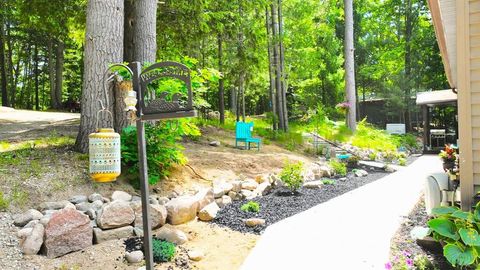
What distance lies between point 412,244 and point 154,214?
2.53 m

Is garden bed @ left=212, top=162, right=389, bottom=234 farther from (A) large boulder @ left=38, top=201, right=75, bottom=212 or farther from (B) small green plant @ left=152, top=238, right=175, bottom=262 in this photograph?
(A) large boulder @ left=38, top=201, right=75, bottom=212

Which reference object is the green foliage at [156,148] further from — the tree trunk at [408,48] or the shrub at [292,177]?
the tree trunk at [408,48]

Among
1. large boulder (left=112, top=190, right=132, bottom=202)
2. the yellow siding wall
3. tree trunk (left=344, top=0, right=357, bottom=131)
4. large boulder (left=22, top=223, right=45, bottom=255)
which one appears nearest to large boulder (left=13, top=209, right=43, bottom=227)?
large boulder (left=22, top=223, right=45, bottom=255)

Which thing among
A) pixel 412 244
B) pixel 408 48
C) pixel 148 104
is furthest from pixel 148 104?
pixel 408 48

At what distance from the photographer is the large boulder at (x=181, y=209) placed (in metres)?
4.08

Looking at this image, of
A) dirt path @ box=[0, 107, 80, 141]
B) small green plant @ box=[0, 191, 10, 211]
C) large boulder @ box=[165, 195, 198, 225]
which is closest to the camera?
small green plant @ box=[0, 191, 10, 211]

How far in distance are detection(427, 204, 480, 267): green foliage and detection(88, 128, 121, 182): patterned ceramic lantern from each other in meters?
2.34

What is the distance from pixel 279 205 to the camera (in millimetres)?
5027

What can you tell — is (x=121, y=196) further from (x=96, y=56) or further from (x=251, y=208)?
(x=96, y=56)

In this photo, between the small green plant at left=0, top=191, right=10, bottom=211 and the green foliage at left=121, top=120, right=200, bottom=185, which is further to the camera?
the green foliage at left=121, top=120, right=200, bottom=185

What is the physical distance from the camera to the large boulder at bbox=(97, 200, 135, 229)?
Result: 348cm

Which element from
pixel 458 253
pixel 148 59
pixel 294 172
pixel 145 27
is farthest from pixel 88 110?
pixel 458 253

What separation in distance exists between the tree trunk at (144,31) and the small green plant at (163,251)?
318 cm

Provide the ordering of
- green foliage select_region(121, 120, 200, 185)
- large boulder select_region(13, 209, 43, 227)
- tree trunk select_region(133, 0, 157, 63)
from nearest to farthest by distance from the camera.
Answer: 1. large boulder select_region(13, 209, 43, 227)
2. green foliage select_region(121, 120, 200, 185)
3. tree trunk select_region(133, 0, 157, 63)
